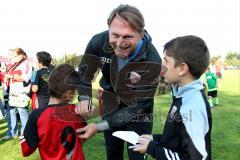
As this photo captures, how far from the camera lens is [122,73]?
337 cm

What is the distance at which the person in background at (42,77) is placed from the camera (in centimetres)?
681

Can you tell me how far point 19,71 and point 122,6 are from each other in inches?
181

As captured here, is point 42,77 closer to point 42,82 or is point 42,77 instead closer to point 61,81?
point 42,82

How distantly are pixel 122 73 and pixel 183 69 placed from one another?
92 centimetres

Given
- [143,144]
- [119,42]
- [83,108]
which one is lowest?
[143,144]

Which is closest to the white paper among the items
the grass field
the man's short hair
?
the man's short hair

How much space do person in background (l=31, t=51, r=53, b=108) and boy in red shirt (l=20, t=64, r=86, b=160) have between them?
3.80 metres

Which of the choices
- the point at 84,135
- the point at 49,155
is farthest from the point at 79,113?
the point at 49,155

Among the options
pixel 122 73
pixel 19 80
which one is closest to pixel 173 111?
pixel 122 73

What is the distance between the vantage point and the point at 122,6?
310cm

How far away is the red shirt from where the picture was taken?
2900mm

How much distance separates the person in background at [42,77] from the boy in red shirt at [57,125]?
12.5ft

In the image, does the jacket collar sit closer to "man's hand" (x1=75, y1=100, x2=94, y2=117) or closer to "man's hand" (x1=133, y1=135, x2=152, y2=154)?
"man's hand" (x1=133, y1=135, x2=152, y2=154)

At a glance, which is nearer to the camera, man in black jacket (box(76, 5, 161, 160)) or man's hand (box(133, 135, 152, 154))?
man's hand (box(133, 135, 152, 154))
